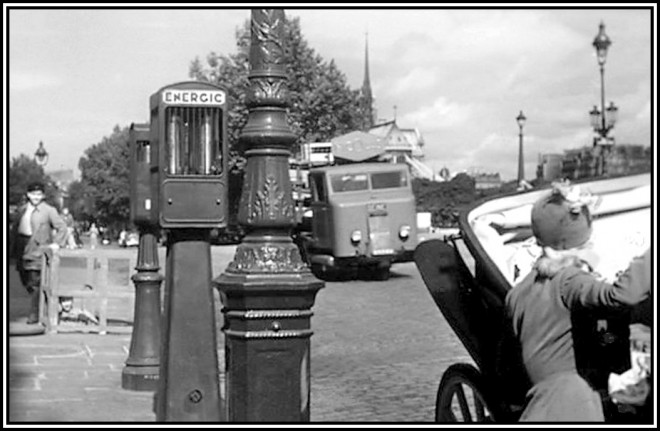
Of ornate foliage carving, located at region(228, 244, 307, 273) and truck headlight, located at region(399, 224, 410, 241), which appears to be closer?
ornate foliage carving, located at region(228, 244, 307, 273)

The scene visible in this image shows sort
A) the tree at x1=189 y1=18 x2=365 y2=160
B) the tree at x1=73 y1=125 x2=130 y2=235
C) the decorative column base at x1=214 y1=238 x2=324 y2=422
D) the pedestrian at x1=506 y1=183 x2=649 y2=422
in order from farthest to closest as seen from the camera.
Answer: the tree at x1=73 y1=125 x2=130 y2=235
the tree at x1=189 y1=18 x2=365 y2=160
the decorative column base at x1=214 y1=238 x2=324 y2=422
the pedestrian at x1=506 y1=183 x2=649 y2=422

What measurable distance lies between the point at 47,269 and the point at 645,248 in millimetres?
8622

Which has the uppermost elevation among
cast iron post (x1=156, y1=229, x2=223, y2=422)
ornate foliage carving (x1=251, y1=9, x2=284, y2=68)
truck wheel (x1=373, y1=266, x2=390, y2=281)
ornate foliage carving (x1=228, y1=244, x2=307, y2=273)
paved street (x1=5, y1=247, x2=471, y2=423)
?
ornate foliage carving (x1=251, y1=9, x2=284, y2=68)

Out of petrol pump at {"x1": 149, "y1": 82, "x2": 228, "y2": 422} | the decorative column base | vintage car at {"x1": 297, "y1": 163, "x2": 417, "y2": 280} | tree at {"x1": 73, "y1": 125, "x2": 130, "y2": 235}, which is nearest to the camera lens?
the decorative column base

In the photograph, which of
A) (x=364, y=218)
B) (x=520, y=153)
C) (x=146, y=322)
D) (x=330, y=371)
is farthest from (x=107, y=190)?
(x=520, y=153)

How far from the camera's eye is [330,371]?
9.07 metres

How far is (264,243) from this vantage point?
526 centimetres

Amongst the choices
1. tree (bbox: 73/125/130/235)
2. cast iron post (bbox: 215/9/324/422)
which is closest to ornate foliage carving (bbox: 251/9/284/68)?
cast iron post (bbox: 215/9/324/422)

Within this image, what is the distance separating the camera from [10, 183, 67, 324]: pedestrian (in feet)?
37.4

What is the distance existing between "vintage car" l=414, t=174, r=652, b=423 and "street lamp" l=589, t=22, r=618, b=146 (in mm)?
526

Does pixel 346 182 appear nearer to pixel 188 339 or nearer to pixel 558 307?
pixel 188 339

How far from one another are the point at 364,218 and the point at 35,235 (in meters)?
9.37

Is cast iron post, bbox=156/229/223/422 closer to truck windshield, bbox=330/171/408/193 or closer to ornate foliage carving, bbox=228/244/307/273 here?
ornate foliage carving, bbox=228/244/307/273

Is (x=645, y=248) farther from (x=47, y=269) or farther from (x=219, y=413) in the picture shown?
(x=47, y=269)
